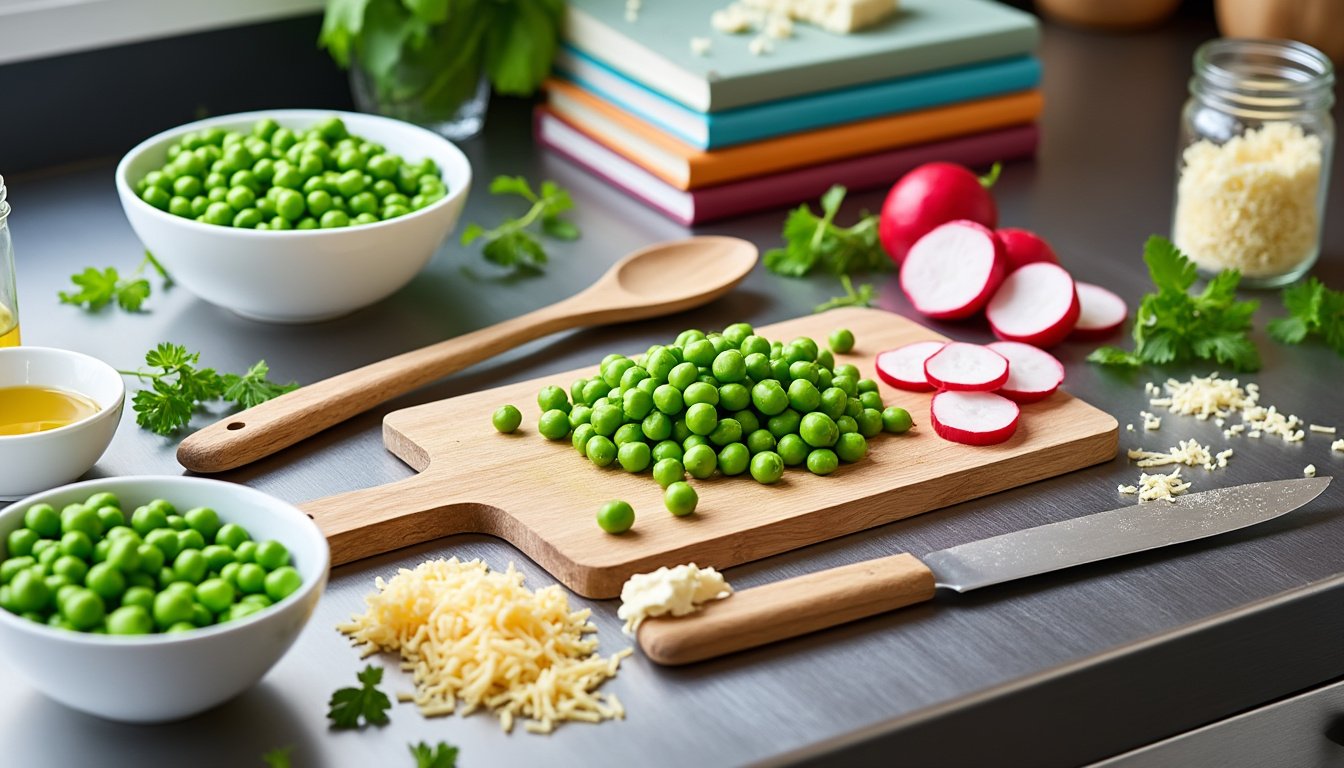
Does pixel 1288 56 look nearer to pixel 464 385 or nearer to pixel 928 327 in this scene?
pixel 928 327

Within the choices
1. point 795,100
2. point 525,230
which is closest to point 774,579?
point 525,230

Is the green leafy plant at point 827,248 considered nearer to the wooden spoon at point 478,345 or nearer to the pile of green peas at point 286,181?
the wooden spoon at point 478,345

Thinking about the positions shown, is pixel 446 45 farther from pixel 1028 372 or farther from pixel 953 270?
pixel 1028 372

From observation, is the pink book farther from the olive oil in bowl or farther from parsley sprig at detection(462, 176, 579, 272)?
the olive oil in bowl

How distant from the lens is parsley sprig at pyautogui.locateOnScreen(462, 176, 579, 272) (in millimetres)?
1781

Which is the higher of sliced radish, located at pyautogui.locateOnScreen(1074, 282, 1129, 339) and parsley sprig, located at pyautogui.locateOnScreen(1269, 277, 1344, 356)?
parsley sprig, located at pyautogui.locateOnScreen(1269, 277, 1344, 356)

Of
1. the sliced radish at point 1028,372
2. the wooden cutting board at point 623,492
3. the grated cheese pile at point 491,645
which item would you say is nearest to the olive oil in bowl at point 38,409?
the wooden cutting board at point 623,492

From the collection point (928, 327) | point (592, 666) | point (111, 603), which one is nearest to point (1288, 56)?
point (928, 327)

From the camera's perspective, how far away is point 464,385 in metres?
1.53

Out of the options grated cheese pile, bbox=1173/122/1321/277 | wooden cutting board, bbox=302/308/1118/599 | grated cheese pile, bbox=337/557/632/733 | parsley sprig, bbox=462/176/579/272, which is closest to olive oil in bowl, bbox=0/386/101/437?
wooden cutting board, bbox=302/308/1118/599

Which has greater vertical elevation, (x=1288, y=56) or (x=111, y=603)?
(x=1288, y=56)

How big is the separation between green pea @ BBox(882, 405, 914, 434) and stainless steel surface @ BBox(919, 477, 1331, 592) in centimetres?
17

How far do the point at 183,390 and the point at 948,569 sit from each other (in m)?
0.72

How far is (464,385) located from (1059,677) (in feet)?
2.24
